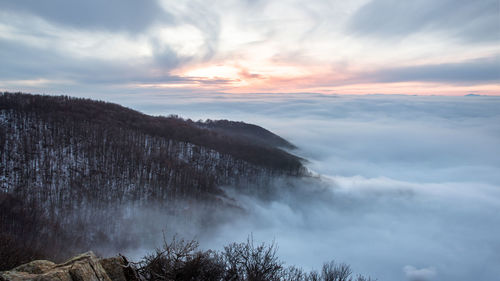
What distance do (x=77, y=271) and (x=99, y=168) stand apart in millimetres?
97301

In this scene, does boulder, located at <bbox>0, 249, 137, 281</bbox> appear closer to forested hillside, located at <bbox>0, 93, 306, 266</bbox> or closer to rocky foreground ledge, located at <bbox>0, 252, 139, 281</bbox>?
rocky foreground ledge, located at <bbox>0, 252, 139, 281</bbox>

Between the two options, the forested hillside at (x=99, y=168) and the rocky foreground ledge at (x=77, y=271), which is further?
the forested hillside at (x=99, y=168)

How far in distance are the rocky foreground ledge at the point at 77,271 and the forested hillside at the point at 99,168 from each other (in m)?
50.9

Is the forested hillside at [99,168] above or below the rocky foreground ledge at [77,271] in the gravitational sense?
below

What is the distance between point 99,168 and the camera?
9206cm

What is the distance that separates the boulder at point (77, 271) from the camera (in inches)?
291

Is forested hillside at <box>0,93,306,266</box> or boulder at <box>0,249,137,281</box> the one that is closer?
boulder at <box>0,249,137,281</box>

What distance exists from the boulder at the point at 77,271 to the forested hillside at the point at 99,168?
167 ft

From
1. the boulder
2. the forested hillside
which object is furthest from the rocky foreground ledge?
the forested hillside

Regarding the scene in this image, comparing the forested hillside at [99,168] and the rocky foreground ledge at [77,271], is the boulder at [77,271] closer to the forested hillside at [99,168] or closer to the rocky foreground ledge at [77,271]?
the rocky foreground ledge at [77,271]

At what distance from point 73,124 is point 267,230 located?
95.3 m

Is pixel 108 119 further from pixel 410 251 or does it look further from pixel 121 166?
pixel 410 251

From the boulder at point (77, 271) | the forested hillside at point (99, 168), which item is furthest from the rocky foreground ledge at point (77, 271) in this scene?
the forested hillside at point (99, 168)

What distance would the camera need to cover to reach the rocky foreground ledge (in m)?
7.39
